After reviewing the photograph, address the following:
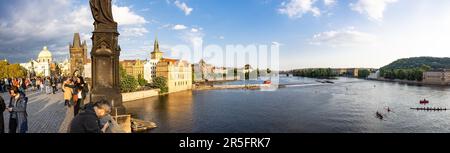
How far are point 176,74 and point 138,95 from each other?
726 inches

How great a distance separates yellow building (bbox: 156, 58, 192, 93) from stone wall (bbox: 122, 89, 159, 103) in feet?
23.5

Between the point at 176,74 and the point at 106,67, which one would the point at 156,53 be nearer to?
the point at 176,74

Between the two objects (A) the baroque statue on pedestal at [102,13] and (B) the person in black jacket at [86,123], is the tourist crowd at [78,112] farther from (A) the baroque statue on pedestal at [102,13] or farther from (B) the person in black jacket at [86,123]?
(A) the baroque statue on pedestal at [102,13]

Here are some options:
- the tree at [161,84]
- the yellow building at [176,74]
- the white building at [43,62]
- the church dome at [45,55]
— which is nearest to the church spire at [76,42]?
the yellow building at [176,74]

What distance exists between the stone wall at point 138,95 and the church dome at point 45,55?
7302 cm

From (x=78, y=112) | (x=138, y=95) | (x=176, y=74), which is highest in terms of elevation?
(x=176, y=74)

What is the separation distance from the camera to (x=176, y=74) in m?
61.0

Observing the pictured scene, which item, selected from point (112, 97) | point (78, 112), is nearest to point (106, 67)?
point (112, 97)

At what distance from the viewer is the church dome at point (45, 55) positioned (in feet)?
340

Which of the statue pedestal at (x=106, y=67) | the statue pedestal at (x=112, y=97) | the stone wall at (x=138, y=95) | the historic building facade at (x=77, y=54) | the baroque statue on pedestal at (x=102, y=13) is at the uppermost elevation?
the historic building facade at (x=77, y=54)

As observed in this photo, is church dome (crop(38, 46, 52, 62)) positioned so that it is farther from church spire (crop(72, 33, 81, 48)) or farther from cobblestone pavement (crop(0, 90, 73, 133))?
cobblestone pavement (crop(0, 90, 73, 133))
